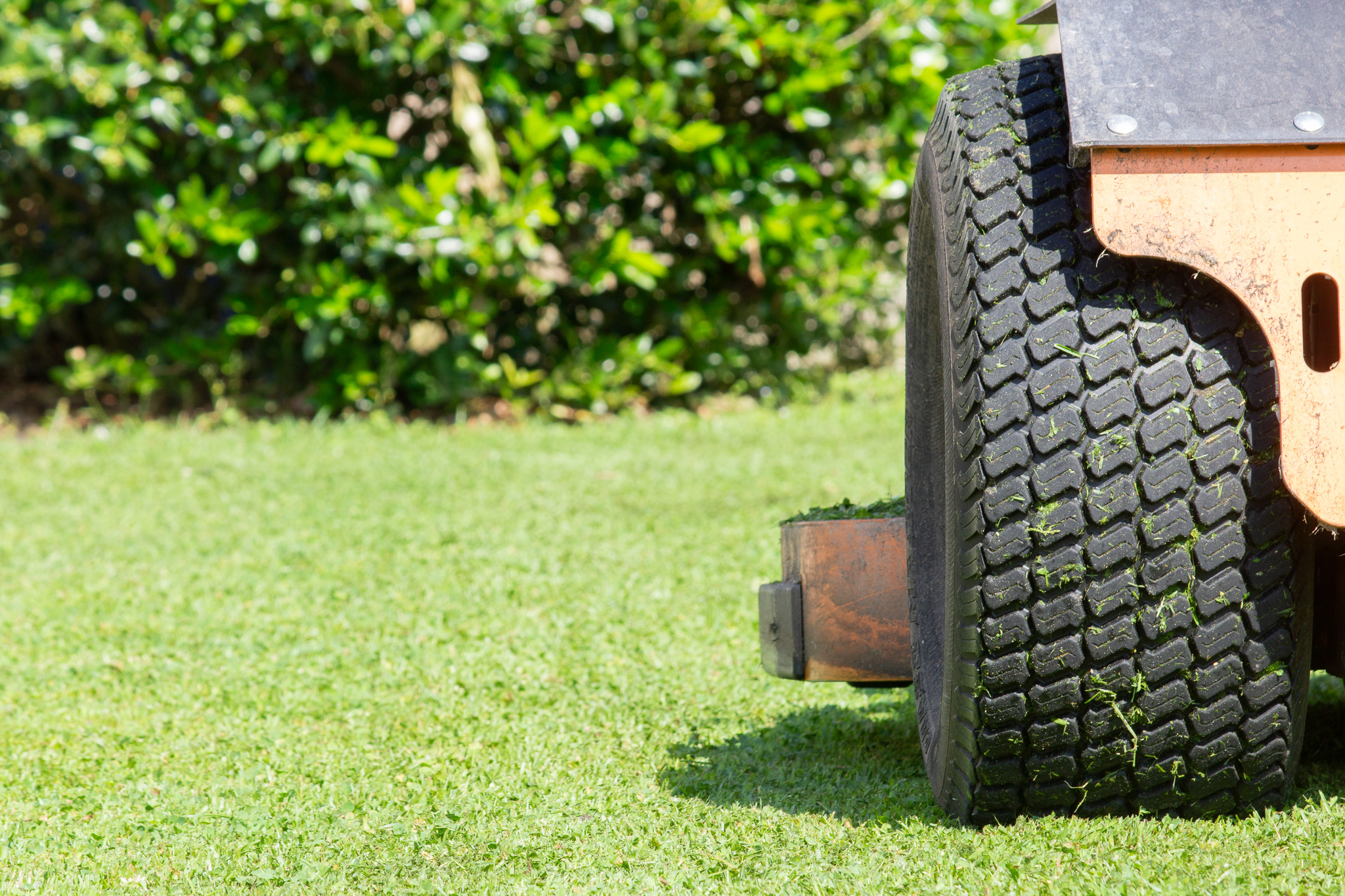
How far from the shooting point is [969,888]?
6.01 ft

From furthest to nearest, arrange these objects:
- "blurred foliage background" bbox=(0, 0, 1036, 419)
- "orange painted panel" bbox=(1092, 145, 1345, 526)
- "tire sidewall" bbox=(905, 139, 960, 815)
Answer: "blurred foliage background" bbox=(0, 0, 1036, 419), "tire sidewall" bbox=(905, 139, 960, 815), "orange painted panel" bbox=(1092, 145, 1345, 526)

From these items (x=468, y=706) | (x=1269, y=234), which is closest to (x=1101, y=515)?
(x=1269, y=234)

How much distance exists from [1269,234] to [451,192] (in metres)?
4.74

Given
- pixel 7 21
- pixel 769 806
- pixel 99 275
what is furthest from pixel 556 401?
pixel 769 806

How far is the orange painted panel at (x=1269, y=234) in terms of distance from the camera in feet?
5.36

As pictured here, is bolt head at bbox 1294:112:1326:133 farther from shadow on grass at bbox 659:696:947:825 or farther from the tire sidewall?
shadow on grass at bbox 659:696:947:825

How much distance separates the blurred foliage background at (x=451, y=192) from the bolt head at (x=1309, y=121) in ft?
15.0

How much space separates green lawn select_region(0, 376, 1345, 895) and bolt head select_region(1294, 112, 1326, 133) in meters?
0.99

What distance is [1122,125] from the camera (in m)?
1.69

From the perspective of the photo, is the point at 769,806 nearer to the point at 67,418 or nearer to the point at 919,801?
the point at 919,801

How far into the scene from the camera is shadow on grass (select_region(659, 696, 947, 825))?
2281 mm

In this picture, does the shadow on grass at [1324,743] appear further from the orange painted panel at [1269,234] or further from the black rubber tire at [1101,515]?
the orange painted panel at [1269,234]

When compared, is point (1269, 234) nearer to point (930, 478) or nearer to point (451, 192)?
point (930, 478)

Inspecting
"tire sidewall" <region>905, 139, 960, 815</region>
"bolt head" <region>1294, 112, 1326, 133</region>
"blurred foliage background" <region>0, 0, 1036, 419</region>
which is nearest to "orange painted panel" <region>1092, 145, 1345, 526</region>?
"bolt head" <region>1294, 112, 1326, 133</region>
